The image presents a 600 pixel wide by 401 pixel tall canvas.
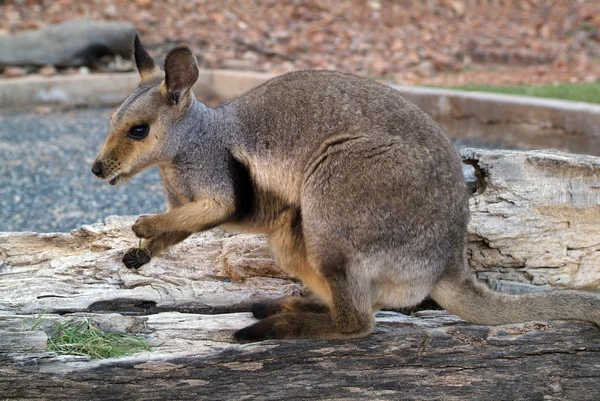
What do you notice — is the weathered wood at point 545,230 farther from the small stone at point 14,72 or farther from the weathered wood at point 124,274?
the small stone at point 14,72

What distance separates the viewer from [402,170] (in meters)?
3.82

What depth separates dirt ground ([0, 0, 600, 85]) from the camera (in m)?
13.3

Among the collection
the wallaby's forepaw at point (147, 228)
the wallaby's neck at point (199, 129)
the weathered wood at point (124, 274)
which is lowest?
the weathered wood at point (124, 274)

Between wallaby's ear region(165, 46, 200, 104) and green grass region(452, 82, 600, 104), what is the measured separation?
7.74 meters

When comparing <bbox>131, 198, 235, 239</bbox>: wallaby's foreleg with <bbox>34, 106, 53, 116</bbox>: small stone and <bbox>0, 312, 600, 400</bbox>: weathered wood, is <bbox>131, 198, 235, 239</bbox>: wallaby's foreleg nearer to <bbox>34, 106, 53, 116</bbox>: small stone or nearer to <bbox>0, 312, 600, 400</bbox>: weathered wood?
<bbox>0, 312, 600, 400</bbox>: weathered wood

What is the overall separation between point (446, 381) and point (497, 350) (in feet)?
1.00

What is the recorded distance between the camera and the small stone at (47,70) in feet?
41.9

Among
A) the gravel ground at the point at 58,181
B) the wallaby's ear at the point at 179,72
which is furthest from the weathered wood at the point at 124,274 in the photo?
the gravel ground at the point at 58,181

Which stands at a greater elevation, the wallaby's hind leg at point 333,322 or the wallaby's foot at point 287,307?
the wallaby's hind leg at point 333,322

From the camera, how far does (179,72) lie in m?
4.08

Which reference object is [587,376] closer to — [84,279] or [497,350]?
[497,350]

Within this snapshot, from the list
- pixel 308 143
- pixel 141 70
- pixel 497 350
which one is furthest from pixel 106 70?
pixel 497 350

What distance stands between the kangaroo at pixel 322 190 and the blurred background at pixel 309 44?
17.8ft

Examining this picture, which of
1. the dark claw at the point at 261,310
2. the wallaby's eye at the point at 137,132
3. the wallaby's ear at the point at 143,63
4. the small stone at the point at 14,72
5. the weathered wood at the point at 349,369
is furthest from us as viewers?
the small stone at the point at 14,72
